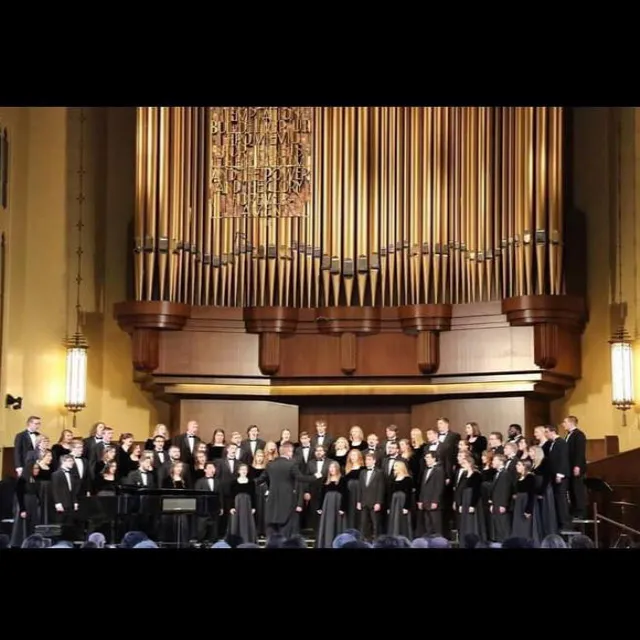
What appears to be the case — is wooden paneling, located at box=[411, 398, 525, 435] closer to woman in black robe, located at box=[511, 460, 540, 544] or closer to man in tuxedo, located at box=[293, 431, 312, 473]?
man in tuxedo, located at box=[293, 431, 312, 473]

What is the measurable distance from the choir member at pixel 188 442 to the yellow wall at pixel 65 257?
1.64 metres

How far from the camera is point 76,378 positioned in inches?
472

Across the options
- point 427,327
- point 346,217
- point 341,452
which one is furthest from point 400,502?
point 346,217

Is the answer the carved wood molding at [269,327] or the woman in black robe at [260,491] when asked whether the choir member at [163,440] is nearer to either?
the woman in black robe at [260,491]

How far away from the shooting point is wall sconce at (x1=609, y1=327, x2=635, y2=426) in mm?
11250

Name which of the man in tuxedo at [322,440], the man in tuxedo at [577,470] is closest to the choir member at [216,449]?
the man in tuxedo at [322,440]

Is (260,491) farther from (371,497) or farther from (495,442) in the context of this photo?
(495,442)

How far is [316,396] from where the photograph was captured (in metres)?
12.2

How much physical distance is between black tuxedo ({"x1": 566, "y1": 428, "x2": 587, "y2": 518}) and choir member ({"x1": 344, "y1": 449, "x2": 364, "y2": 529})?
162 centimetres

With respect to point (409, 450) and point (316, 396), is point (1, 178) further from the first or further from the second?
point (409, 450)

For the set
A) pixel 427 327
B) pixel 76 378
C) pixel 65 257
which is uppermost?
pixel 65 257

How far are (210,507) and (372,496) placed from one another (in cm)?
148

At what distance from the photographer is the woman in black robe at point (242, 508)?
10.2 m

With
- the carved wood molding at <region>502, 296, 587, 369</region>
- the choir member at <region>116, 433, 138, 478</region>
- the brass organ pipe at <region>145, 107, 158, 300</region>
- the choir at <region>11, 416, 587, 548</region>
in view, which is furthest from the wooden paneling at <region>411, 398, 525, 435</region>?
the choir member at <region>116, 433, 138, 478</region>
